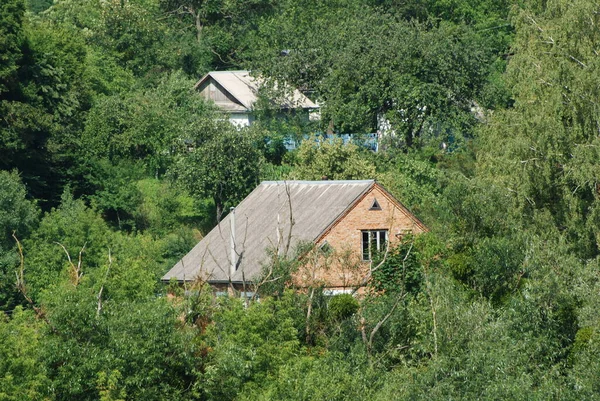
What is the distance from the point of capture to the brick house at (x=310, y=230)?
1287 inches

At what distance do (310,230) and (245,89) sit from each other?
71.6ft

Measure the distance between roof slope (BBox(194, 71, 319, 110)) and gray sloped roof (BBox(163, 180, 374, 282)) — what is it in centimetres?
1481

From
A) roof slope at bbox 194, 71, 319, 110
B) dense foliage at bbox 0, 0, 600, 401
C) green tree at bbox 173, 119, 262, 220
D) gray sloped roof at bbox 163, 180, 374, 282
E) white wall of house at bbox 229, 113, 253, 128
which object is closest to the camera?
dense foliage at bbox 0, 0, 600, 401

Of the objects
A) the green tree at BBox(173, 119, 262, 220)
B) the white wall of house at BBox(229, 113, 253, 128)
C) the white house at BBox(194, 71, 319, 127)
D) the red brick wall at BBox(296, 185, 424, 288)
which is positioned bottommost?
the red brick wall at BBox(296, 185, 424, 288)

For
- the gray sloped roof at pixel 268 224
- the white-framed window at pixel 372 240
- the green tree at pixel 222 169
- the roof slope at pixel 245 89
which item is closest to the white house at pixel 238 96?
the roof slope at pixel 245 89

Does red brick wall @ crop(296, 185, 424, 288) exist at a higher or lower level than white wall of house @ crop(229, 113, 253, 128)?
lower

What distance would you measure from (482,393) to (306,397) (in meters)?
3.19

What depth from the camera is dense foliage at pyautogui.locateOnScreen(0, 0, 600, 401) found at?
23812mm

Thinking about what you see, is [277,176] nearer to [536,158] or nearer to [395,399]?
[536,158]

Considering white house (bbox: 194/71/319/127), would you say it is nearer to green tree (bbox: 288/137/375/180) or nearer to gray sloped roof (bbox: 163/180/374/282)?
green tree (bbox: 288/137/375/180)

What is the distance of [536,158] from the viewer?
31.2 meters

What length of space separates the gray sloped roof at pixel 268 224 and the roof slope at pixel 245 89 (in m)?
14.8

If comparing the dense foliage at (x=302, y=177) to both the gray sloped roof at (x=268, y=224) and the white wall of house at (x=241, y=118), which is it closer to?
the gray sloped roof at (x=268, y=224)

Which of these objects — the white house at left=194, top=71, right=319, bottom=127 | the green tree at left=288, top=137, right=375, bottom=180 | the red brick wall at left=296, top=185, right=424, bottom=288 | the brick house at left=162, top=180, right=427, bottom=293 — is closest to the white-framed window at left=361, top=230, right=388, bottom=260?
the brick house at left=162, top=180, right=427, bottom=293
